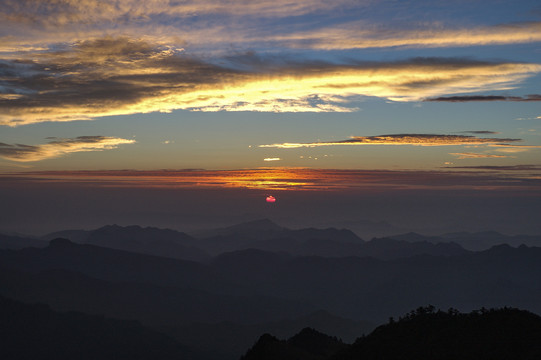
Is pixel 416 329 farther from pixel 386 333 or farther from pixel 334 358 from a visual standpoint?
pixel 334 358

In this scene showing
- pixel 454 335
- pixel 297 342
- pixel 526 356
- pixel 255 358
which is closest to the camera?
pixel 526 356

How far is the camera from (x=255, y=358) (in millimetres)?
122375

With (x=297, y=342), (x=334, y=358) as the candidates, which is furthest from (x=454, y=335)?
(x=297, y=342)

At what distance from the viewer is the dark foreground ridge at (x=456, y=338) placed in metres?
72.2

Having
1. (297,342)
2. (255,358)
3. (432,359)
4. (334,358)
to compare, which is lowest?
(297,342)

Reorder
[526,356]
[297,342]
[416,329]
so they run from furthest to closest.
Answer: [297,342] < [416,329] < [526,356]

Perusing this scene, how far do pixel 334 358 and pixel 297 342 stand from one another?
8416 cm

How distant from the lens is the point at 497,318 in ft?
267

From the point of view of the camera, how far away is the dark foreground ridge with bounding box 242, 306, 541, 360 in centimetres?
7219

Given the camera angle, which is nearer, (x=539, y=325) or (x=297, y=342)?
(x=539, y=325)

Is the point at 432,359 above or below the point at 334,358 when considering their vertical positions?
above

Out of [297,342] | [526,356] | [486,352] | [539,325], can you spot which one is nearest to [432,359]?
[486,352]

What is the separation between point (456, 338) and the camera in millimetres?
78750

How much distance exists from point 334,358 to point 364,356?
26.2ft
